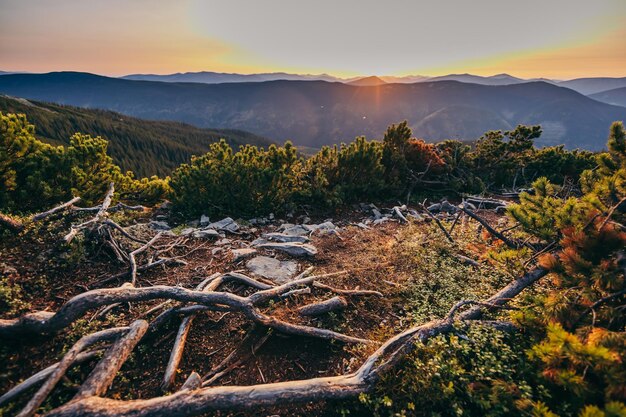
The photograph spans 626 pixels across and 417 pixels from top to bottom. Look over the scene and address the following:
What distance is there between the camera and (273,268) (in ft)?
19.2

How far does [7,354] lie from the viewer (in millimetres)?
3359

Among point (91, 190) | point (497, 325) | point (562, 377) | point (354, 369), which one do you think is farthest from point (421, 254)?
point (91, 190)

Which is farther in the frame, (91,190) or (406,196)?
(406,196)

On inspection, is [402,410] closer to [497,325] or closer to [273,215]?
[497,325]

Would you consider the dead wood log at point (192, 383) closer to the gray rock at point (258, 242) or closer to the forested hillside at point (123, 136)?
the gray rock at point (258, 242)

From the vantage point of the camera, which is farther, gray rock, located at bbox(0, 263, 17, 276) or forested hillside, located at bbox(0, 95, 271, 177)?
forested hillside, located at bbox(0, 95, 271, 177)

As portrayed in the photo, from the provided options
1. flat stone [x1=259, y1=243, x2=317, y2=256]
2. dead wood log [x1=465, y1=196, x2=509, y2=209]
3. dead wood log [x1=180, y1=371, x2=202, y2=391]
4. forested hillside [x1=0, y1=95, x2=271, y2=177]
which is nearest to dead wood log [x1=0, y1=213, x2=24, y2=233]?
flat stone [x1=259, y1=243, x2=317, y2=256]

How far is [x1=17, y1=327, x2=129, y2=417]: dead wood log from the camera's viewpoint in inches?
103

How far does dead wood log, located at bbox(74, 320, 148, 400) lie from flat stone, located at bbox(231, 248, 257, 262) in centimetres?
245

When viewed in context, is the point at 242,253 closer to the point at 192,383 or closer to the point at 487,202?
the point at 192,383

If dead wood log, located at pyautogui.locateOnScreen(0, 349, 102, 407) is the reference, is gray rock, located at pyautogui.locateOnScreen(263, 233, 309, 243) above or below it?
below

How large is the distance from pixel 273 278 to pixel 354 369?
2.43m

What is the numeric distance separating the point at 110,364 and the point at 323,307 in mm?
2762

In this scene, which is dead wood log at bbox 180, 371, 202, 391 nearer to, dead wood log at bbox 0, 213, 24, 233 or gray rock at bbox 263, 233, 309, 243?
gray rock at bbox 263, 233, 309, 243
